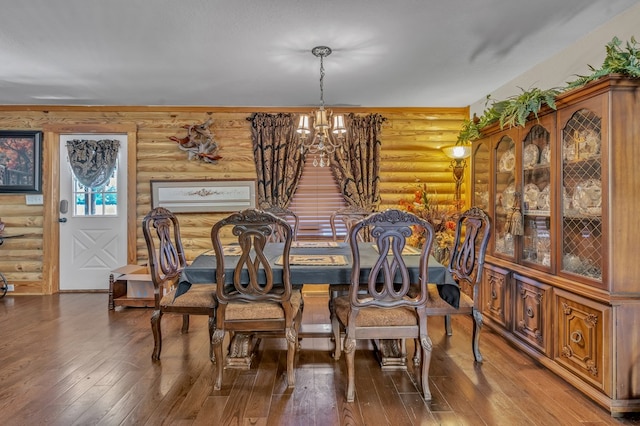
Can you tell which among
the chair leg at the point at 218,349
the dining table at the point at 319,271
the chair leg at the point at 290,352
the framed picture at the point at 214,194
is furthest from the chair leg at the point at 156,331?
the framed picture at the point at 214,194

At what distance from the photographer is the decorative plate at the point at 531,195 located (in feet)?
9.12

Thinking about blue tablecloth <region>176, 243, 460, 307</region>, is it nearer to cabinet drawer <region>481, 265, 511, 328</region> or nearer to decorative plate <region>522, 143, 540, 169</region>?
cabinet drawer <region>481, 265, 511, 328</region>

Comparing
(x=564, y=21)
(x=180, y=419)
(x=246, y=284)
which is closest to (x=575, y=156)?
(x=564, y=21)

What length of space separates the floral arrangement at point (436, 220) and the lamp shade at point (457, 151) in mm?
580

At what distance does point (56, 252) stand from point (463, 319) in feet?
16.8

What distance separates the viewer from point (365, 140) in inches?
184

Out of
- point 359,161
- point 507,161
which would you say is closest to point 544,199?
point 507,161

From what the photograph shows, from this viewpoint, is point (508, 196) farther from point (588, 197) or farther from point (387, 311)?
point (387, 311)

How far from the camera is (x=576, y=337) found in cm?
222

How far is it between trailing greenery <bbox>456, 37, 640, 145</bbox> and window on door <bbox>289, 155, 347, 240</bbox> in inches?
70.6

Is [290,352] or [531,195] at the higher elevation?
[531,195]

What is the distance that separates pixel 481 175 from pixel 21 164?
5667 mm

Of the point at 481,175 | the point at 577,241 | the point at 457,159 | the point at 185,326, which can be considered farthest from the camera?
the point at 457,159

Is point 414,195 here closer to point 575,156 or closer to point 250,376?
point 575,156
